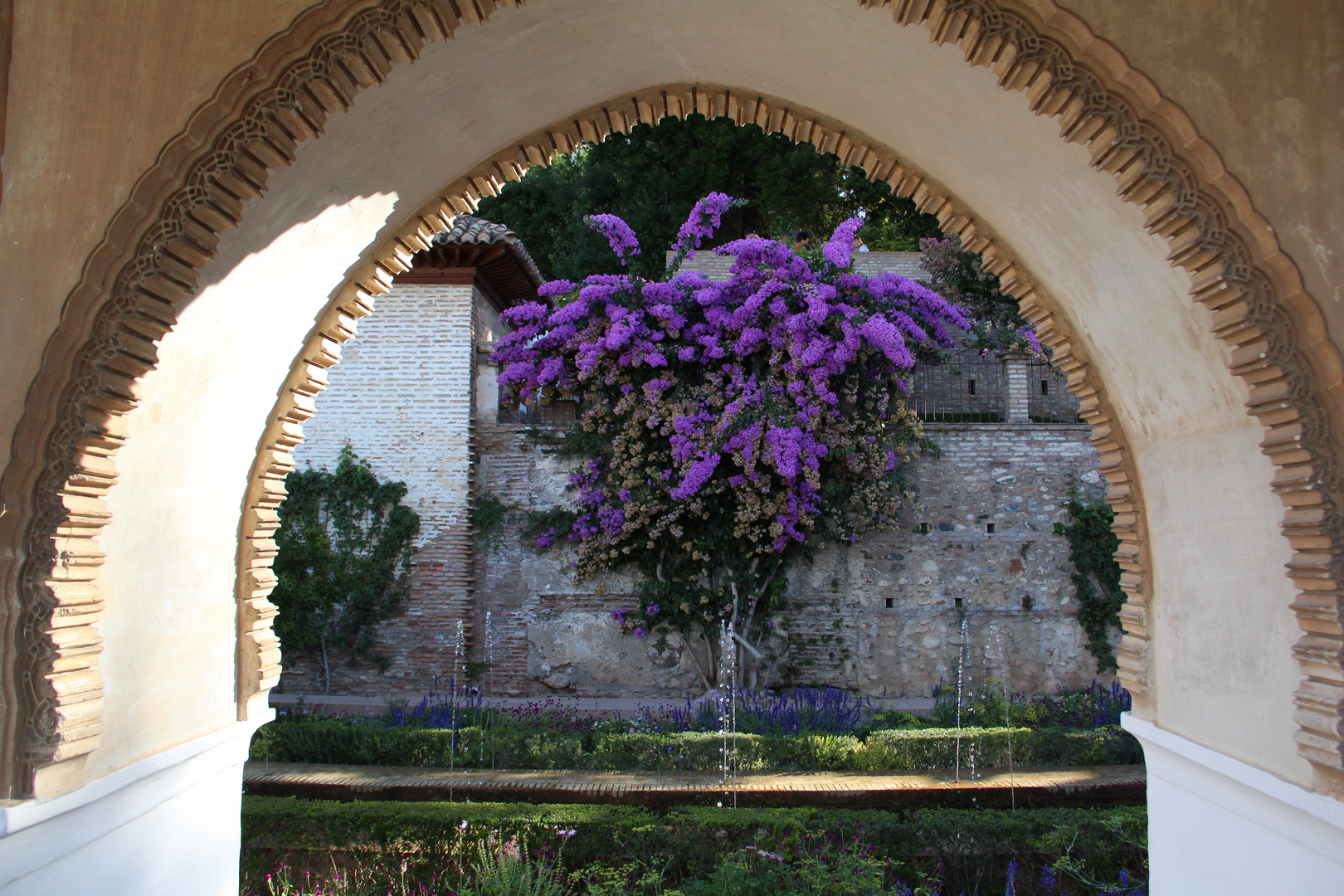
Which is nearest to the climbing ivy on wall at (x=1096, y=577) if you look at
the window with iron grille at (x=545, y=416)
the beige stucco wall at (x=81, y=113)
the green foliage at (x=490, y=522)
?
the window with iron grille at (x=545, y=416)

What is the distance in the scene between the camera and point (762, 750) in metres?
5.98

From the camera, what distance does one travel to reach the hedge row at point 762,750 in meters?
5.95

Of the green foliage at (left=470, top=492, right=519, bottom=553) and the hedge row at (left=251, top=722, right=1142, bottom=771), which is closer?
the hedge row at (left=251, top=722, right=1142, bottom=771)

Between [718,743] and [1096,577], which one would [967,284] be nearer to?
[1096,577]

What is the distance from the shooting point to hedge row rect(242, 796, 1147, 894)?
14.7ft

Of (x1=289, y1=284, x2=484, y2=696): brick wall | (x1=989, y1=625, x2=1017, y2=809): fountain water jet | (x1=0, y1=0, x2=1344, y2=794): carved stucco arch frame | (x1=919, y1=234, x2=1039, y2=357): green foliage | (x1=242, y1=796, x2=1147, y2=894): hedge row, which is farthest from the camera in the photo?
(x1=919, y1=234, x2=1039, y2=357): green foliage

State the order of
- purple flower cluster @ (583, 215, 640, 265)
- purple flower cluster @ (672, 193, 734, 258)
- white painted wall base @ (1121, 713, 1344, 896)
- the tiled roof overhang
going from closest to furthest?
white painted wall base @ (1121, 713, 1344, 896) → purple flower cluster @ (672, 193, 734, 258) → purple flower cluster @ (583, 215, 640, 265) → the tiled roof overhang

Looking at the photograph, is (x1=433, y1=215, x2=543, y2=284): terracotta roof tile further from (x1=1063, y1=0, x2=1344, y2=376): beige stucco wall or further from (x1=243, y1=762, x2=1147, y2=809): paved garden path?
(x1=1063, y1=0, x2=1344, y2=376): beige stucco wall

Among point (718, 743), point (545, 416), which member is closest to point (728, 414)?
point (545, 416)

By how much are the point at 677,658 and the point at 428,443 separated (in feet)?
11.5

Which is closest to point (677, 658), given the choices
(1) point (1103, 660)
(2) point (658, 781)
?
(2) point (658, 781)

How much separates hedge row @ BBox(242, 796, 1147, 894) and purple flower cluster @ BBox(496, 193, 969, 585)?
3.77 m

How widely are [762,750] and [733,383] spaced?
354 centimetres

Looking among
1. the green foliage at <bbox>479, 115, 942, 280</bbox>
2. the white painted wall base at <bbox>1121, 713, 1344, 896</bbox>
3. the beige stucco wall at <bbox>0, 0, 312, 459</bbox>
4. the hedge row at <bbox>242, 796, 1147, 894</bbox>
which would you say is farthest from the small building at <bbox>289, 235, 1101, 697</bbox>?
the beige stucco wall at <bbox>0, 0, 312, 459</bbox>
